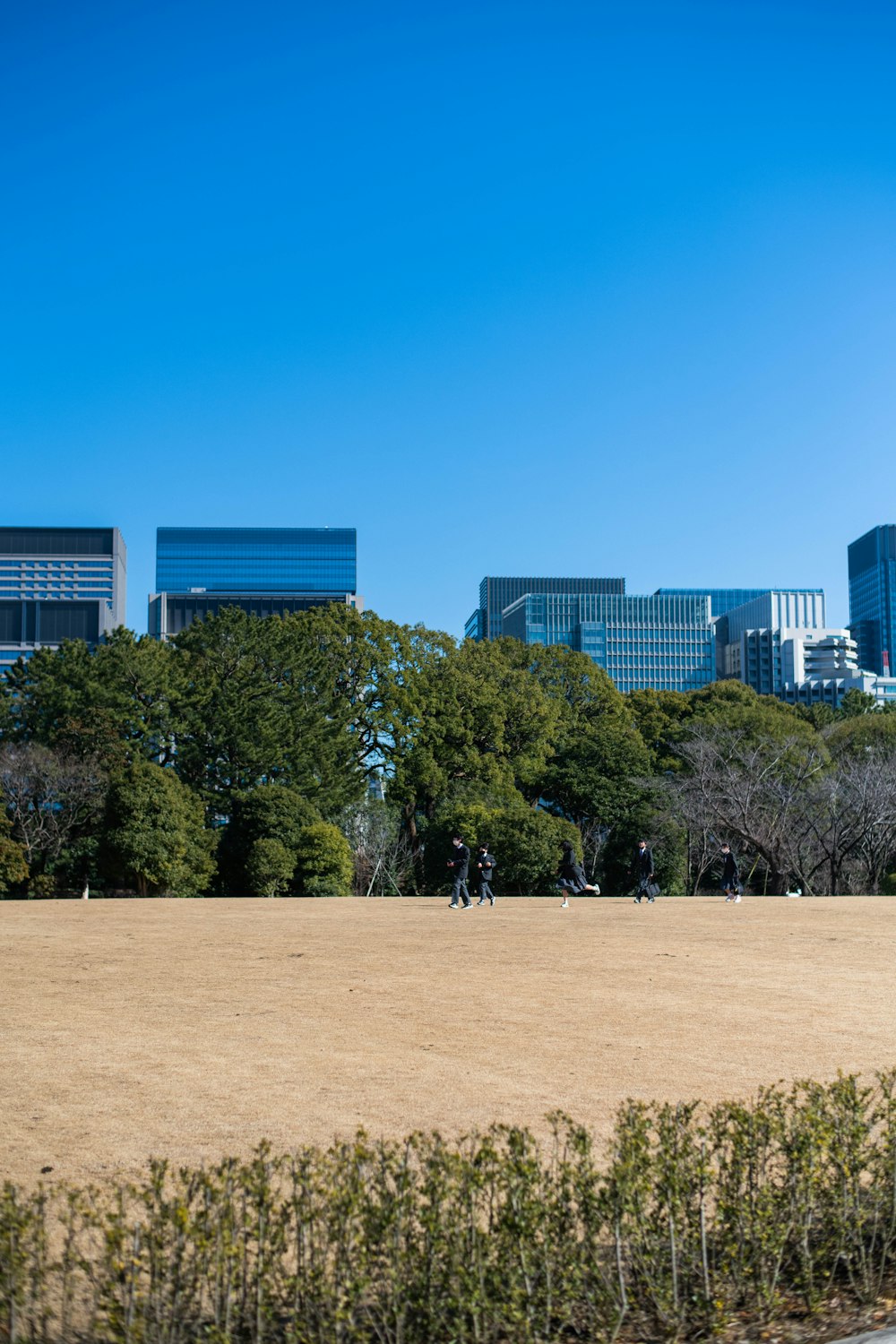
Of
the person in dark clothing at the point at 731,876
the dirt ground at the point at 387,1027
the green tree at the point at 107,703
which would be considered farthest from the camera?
the green tree at the point at 107,703

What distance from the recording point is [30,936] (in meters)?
18.8

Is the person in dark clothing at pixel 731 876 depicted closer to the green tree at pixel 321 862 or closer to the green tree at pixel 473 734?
the green tree at pixel 321 862

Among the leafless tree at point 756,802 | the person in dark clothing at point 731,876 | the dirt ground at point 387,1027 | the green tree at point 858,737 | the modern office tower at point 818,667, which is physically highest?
the modern office tower at point 818,667

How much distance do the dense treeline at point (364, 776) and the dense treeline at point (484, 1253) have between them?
106 feet

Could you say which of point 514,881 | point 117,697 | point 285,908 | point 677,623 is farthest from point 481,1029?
point 677,623

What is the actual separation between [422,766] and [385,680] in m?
4.49

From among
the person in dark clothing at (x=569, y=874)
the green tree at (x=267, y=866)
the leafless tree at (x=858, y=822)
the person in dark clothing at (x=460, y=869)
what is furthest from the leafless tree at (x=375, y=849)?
the person in dark clothing at (x=460, y=869)

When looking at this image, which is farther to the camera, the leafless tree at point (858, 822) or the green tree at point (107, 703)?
the green tree at point (107, 703)

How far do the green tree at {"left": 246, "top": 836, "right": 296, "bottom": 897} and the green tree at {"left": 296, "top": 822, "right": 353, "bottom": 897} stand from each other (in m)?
0.53

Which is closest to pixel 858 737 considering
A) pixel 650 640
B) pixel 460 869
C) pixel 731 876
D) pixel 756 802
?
pixel 756 802

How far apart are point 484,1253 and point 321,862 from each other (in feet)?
111

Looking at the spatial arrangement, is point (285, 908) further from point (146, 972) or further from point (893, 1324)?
point (893, 1324)

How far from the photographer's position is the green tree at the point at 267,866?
1465 inches

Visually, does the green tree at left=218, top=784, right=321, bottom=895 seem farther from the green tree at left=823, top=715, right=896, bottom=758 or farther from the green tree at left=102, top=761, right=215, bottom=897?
the green tree at left=823, top=715, right=896, bottom=758
